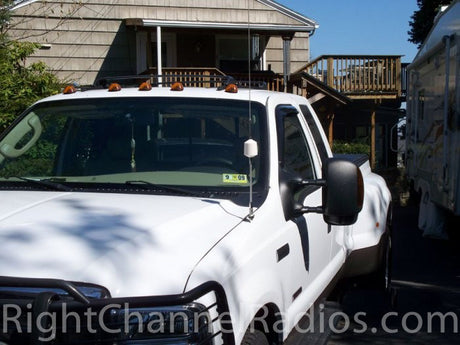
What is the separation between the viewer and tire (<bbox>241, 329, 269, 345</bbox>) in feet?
9.58

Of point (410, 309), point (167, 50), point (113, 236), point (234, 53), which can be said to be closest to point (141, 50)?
point (167, 50)

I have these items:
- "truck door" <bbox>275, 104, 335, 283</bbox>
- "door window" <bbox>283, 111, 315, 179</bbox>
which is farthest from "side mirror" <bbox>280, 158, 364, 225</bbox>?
"door window" <bbox>283, 111, 315, 179</bbox>

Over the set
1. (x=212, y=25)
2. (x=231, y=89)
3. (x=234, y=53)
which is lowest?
(x=231, y=89)

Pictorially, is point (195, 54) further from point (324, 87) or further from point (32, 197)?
point (32, 197)

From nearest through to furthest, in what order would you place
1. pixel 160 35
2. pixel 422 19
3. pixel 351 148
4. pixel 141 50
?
pixel 160 35, pixel 141 50, pixel 351 148, pixel 422 19

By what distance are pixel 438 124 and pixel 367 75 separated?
994cm

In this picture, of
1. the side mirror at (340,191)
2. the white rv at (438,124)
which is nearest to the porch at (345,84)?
the white rv at (438,124)

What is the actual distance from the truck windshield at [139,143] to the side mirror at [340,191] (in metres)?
0.42

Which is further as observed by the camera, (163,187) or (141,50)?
(141,50)

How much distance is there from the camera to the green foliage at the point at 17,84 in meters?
7.54

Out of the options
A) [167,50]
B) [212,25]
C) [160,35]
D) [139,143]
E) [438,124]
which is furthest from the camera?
[167,50]

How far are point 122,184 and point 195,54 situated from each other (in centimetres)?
1480

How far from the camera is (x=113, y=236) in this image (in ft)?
8.73

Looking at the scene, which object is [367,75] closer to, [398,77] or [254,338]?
[398,77]
